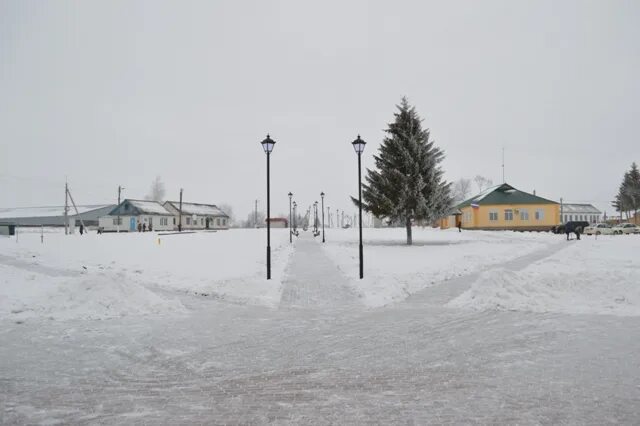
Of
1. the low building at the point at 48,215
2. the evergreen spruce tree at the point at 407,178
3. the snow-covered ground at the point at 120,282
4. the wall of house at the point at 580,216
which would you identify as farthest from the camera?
the wall of house at the point at 580,216

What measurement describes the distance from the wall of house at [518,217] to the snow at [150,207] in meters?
51.3

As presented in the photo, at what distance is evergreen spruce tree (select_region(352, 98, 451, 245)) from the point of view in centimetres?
2867

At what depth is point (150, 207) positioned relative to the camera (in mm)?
72312

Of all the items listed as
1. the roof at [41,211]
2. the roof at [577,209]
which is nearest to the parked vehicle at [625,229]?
the roof at [577,209]

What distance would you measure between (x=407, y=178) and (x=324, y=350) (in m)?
23.6

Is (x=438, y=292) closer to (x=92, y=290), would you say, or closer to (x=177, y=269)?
(x=92, y=290)

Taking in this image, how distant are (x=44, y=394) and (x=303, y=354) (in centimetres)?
330

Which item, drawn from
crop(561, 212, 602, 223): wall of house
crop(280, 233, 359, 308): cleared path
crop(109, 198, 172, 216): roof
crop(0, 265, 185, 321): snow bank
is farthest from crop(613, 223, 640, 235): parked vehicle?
crop(109, 198, 172, 216): roof

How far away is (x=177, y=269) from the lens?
16766 mm

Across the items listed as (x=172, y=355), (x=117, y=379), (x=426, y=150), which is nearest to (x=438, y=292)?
(x=172, y=355)

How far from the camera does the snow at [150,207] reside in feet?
228

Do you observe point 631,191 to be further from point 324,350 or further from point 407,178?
point 324,350

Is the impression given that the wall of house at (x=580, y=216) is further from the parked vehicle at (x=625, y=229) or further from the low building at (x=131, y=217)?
the low building at (x=131, y=217)

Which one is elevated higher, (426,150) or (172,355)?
(426,150)
